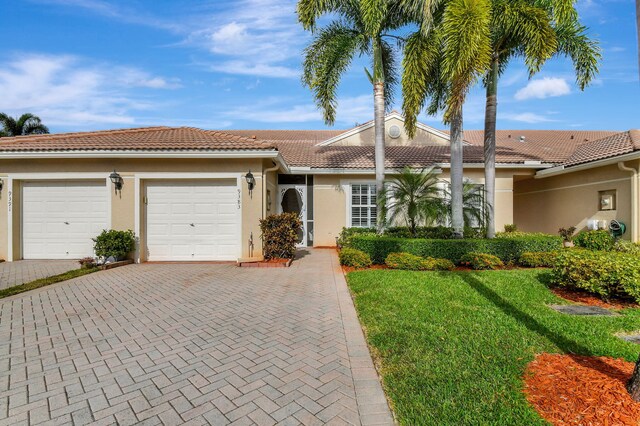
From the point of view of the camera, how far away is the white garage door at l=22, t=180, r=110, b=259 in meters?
10.2

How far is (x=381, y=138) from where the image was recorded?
10.8 meters

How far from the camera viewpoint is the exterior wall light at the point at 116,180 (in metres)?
9.77

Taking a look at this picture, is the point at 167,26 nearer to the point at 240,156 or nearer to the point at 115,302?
the point at 240,156

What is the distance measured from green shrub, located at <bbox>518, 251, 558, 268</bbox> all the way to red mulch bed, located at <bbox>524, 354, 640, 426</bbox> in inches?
238

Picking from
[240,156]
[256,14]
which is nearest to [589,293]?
[240,156]

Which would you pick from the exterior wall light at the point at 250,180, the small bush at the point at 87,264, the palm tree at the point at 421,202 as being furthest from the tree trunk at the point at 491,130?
the small bush at the point at 87,264

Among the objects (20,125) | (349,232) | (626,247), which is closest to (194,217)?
(349,232)

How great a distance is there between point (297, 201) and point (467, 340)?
10.6 m

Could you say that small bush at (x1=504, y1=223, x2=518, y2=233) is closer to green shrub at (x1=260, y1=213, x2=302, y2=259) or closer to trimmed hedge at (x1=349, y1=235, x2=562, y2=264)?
trimmed hedge at (x1=349, y1=235, x2=562, y2=264)

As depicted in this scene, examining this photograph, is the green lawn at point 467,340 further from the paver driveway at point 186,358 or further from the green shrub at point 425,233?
the green shrub at point 425,233

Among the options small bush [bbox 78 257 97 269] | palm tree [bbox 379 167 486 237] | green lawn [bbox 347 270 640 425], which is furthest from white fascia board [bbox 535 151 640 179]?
small bush [bbox 78 257 97 269]

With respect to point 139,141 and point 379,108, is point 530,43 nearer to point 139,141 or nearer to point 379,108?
point 379,108

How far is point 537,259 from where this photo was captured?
28.8 feet

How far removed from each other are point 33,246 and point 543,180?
21.5m
